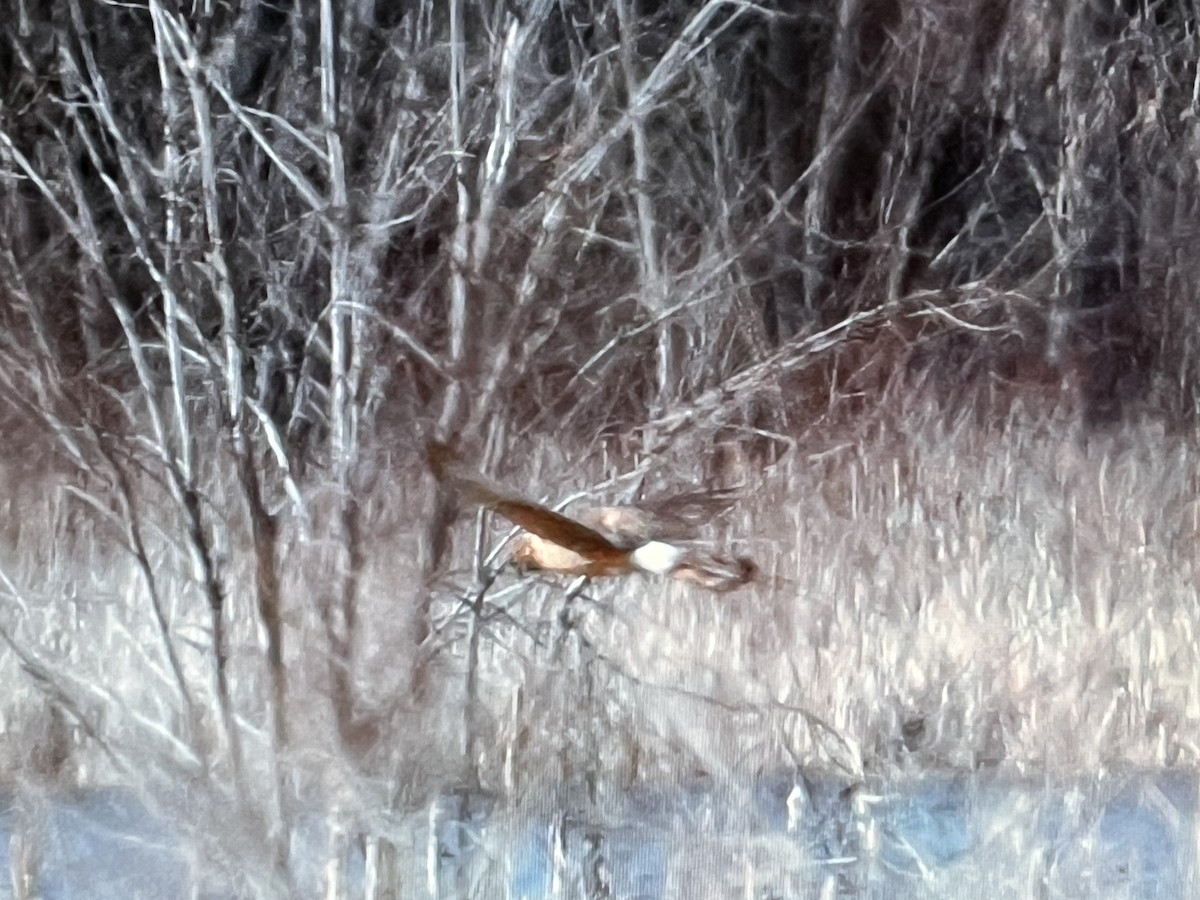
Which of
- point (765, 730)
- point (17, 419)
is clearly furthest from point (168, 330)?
point (765, 730)

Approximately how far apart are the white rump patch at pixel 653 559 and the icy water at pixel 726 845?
0.21 m

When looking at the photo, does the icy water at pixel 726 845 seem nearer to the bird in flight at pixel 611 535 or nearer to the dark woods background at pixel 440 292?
the dark woods background at pixel 440 292

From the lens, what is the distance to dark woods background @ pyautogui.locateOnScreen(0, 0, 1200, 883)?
114cm

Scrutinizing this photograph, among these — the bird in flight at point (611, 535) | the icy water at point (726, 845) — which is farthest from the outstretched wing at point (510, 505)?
the icy water at point (726, 845)

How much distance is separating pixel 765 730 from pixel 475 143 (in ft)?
2.03

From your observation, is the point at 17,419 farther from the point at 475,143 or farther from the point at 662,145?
the point at 662,145

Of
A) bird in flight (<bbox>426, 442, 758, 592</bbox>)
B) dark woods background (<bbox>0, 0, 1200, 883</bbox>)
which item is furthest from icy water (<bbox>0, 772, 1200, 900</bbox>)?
bird in flight (<bbox>426, 442, 758, 592</bbox>)

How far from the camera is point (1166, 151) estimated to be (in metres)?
1.27

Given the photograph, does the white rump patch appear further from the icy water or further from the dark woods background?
the icy water

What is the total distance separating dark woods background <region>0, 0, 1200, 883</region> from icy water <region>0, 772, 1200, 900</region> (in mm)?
69

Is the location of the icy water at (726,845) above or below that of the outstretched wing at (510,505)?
below

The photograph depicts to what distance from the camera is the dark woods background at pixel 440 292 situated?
114 centimetres

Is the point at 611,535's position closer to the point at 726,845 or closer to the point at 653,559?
the point at 653,559

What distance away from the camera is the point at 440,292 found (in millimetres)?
1179
